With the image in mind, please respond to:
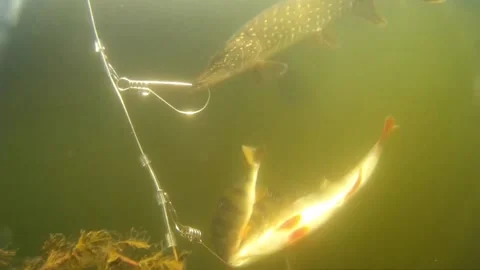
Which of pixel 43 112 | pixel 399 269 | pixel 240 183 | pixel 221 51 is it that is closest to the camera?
pixel 240 183

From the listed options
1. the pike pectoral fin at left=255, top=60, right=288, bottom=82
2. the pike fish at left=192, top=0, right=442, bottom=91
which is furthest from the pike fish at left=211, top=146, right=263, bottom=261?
the pike pectoral fin at left=255, top=60, right=288, bottom=82

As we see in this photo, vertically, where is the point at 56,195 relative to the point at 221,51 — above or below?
below

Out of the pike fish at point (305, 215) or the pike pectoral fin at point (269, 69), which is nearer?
the pike fish at point (305, 215)

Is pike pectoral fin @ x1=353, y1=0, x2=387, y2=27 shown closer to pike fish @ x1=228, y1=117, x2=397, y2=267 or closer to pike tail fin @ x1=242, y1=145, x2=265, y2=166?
pike fish @ x1=228, y1=117, x2=397, y2=267

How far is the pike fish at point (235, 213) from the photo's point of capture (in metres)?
2.25

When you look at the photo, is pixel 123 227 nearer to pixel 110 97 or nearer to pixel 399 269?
pixel 110 97

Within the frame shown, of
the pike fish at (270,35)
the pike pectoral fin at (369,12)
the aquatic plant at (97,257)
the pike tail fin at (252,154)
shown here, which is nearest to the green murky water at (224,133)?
the pike pectoral fin at (369,12)

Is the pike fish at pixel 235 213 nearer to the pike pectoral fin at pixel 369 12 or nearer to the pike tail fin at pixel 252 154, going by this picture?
the pike tail fin at pixel 252 154

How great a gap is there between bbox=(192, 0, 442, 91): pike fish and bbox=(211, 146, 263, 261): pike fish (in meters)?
1.13

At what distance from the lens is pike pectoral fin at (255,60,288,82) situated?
3516 mm

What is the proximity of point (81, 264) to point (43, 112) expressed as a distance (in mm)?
2080

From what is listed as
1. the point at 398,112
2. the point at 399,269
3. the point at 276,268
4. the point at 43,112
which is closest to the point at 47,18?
the point at 43,112

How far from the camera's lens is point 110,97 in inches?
145

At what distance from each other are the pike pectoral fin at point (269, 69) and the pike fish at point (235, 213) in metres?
1.44
